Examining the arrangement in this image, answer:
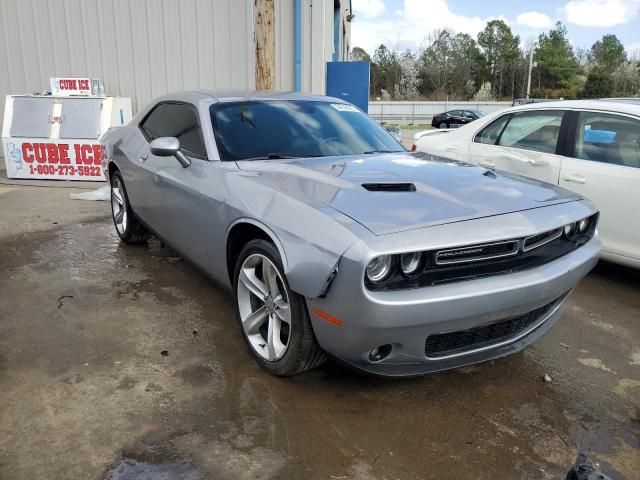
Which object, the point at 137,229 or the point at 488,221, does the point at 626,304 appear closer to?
the point at 488,221

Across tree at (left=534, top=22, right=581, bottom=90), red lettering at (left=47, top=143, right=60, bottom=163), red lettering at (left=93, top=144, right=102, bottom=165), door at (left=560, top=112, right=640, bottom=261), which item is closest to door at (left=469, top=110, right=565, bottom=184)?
door at (left=560, top=112, right=640, bottom=261)

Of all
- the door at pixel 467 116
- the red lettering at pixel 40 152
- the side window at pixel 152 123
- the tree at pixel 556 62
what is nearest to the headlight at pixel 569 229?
the side window at pixel 152 123

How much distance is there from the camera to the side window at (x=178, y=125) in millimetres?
3649

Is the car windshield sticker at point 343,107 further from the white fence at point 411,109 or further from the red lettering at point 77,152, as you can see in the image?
the white fence at point 411,109

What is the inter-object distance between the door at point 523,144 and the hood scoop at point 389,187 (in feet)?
7.67

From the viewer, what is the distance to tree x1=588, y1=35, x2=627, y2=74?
68250mm

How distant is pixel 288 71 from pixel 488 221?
789 centimetres

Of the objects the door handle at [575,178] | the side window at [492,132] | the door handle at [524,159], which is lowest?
the door handle at [575,178]

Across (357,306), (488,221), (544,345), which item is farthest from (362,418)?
(544,345)

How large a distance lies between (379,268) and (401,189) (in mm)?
621

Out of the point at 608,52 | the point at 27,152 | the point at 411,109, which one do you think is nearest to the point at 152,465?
the point at 27,152

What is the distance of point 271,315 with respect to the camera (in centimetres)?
283

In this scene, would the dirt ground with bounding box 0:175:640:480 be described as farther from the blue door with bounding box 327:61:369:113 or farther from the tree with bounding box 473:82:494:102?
the tree with bounding box 473:82:494:102

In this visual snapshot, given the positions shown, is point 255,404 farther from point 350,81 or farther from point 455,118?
point 455,118
